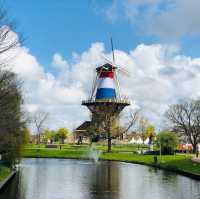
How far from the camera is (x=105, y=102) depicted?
96625 millimetres

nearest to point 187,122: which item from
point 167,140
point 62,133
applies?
point 167,140

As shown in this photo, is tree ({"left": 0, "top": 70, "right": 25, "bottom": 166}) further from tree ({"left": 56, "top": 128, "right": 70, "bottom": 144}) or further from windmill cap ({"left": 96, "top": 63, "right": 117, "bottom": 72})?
tree ({"left": 56, "top": 128, "right": 70, "bottom": 144})

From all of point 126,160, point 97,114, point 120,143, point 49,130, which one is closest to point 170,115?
point 97,114

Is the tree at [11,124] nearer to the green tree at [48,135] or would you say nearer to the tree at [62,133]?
the tree at [62,133]

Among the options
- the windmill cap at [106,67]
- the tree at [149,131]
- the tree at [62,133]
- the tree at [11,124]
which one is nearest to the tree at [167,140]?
the windmill cap at [106,67]

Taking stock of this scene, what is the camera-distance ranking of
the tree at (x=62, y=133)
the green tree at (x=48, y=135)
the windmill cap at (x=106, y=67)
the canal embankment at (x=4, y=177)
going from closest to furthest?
the canal embankment at (x=4, y=177) → the windmill cap at (x=106, y=67) → the tree at (x=62, y=133) → the green tree at (x=48, y=135)

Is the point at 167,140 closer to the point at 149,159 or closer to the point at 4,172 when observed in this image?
the point at 149,159

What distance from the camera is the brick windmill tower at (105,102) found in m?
92.5

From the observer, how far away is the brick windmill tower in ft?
303

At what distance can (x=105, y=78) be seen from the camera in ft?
339

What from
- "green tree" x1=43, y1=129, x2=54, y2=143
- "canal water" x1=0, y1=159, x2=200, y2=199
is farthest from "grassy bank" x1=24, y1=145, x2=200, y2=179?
"green tree" x1=43, y1=129, x2=54, y2=143

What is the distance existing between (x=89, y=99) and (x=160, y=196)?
→ 7225 centimetres

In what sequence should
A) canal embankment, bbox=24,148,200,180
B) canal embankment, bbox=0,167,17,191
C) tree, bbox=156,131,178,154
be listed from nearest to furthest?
canal embankment, bbox=0,167,17,191, canal embankment, bbox=24,148,200,180, tree, bbox=156,131,178,154

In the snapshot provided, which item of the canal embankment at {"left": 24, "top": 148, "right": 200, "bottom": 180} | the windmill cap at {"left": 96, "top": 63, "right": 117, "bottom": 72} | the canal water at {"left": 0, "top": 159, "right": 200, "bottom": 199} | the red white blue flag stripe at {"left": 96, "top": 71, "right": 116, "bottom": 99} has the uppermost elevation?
the windmill cap at {"left": 96, "top": 63, "right": 117, "bottom": 72}
